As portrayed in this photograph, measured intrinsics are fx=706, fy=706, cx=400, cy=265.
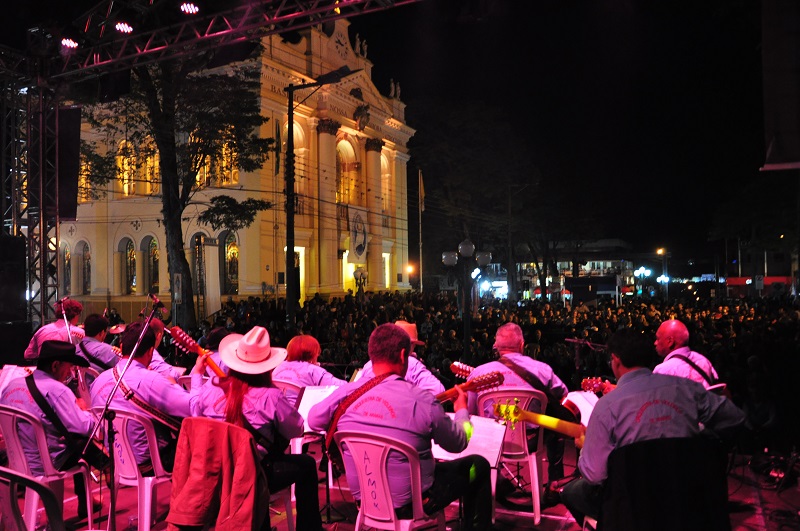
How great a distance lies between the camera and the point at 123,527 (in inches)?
221

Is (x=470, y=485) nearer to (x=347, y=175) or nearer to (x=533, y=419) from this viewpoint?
(x=533, y=419)

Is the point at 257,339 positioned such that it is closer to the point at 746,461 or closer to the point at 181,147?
the point at 746,461

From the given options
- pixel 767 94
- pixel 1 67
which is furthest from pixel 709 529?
pixel 1 67

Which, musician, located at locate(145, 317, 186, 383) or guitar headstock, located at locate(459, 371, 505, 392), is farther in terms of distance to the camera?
musician, located at locate(145, 317, 186, 383)

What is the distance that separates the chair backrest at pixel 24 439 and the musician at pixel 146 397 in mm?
444

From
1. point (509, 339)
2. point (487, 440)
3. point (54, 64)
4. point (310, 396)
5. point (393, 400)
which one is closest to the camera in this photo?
point (393, 400)

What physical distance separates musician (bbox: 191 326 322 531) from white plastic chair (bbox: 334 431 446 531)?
43 cm

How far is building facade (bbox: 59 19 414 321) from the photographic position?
31172mm

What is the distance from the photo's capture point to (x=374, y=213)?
1609 inches

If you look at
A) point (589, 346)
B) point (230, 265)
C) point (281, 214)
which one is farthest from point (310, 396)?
point (281, 214)

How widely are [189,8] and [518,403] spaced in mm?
9702

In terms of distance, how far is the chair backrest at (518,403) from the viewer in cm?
550

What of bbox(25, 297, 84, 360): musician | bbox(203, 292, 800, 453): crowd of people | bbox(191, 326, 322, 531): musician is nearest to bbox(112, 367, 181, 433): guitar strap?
bbox(191, 326, 322, 531): musician

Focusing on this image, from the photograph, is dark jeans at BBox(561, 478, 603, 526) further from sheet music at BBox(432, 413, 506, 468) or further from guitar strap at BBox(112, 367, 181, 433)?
guitar strap at BBox(112, 367, 181, 433)
